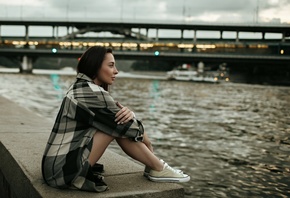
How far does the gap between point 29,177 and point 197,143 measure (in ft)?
15.1

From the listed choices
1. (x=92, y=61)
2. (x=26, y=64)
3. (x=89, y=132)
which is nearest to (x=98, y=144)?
(x=89, y=132)

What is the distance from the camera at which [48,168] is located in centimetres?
242

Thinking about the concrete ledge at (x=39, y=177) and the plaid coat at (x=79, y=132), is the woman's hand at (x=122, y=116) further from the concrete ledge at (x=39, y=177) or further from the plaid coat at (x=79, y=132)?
the concrete ledge at (x=39, y=177)

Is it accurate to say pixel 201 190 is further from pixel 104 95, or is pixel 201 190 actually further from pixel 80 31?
pixel 80 31

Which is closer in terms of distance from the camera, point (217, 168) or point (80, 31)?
point (217, 168)

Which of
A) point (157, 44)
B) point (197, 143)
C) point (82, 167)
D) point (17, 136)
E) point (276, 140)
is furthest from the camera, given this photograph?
point (157, 44)

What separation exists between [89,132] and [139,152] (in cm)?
38

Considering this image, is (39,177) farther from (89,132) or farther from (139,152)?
(139,152)

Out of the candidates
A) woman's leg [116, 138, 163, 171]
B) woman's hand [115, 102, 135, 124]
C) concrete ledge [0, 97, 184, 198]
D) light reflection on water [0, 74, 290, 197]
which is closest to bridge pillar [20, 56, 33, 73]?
light reflection on water [0, 74, 290, 197]

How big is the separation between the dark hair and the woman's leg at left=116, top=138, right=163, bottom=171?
0.48m

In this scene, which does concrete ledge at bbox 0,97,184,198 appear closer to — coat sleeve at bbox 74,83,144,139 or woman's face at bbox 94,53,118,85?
coat sleeve at bbox 74,83,144,139

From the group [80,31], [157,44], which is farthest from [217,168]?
[80,31]

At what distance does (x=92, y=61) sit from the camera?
261cm

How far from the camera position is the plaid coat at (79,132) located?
7.77 feet
